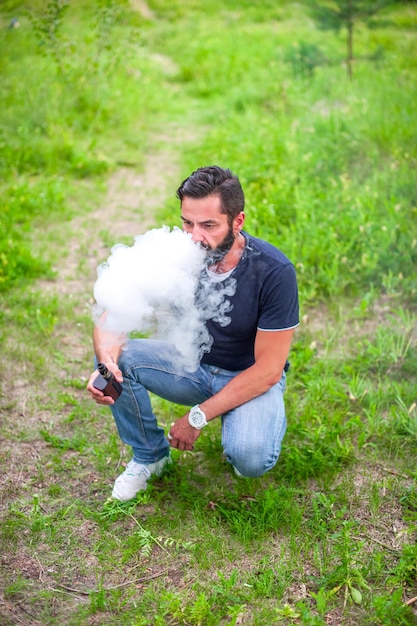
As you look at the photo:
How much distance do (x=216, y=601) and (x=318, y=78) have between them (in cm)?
684

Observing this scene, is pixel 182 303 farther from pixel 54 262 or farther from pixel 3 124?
pixel 3 124

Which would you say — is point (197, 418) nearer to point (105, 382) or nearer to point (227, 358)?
point (227, 358)

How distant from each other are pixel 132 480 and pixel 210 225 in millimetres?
1186

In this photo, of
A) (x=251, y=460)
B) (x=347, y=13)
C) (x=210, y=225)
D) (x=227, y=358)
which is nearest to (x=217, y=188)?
(x=210, y=225)

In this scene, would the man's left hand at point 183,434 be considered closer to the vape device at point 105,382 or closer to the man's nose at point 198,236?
the vape device at point 105,382

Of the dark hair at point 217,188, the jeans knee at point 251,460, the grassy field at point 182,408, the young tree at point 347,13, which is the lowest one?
the grassy field at point 182,408

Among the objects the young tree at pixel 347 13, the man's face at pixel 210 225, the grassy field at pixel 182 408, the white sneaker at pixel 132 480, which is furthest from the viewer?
the young tree at pixel 347 13

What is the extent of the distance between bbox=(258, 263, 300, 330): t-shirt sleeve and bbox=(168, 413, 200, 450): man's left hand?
1.70ft

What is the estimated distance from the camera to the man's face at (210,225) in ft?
8.08

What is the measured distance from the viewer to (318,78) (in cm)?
763

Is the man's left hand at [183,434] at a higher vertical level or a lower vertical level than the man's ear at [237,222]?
lower

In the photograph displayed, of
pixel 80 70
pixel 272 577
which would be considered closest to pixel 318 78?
pixel 80 70

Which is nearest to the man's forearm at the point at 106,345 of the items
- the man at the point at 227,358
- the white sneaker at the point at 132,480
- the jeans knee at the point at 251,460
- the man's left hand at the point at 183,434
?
the man at the point at 227,358

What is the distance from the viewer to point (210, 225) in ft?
8.18
